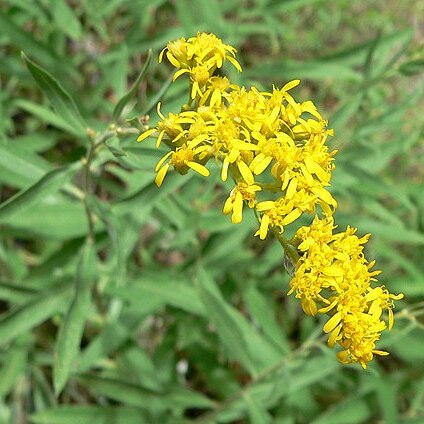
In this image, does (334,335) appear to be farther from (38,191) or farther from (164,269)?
(164,269)

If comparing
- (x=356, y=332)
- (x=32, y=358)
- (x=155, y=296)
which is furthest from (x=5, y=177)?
(x=356, y=332)

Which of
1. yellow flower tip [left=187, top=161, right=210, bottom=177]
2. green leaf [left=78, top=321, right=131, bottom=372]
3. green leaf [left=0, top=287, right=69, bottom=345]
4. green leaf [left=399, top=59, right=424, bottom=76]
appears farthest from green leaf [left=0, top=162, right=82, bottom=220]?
green leaf [left=399, top=59, right=424, bottom=76]

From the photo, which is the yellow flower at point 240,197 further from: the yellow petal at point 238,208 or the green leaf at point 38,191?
the green leaf at point 38,191

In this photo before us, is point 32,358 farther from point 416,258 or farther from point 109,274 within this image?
point 416,258

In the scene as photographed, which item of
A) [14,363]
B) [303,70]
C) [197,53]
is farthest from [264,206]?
[303,70]

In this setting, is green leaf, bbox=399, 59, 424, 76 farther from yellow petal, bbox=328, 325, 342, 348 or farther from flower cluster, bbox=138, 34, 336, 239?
yellow petal, bbox=328, 325, 342, 348

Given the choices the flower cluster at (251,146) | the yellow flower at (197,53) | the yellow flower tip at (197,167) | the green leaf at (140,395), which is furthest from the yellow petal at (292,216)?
the green leaf at (140,395)

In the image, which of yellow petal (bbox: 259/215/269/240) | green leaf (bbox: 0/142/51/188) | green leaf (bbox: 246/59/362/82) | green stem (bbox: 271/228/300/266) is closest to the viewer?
yellow petal (bbox: 259/215/269/240)
